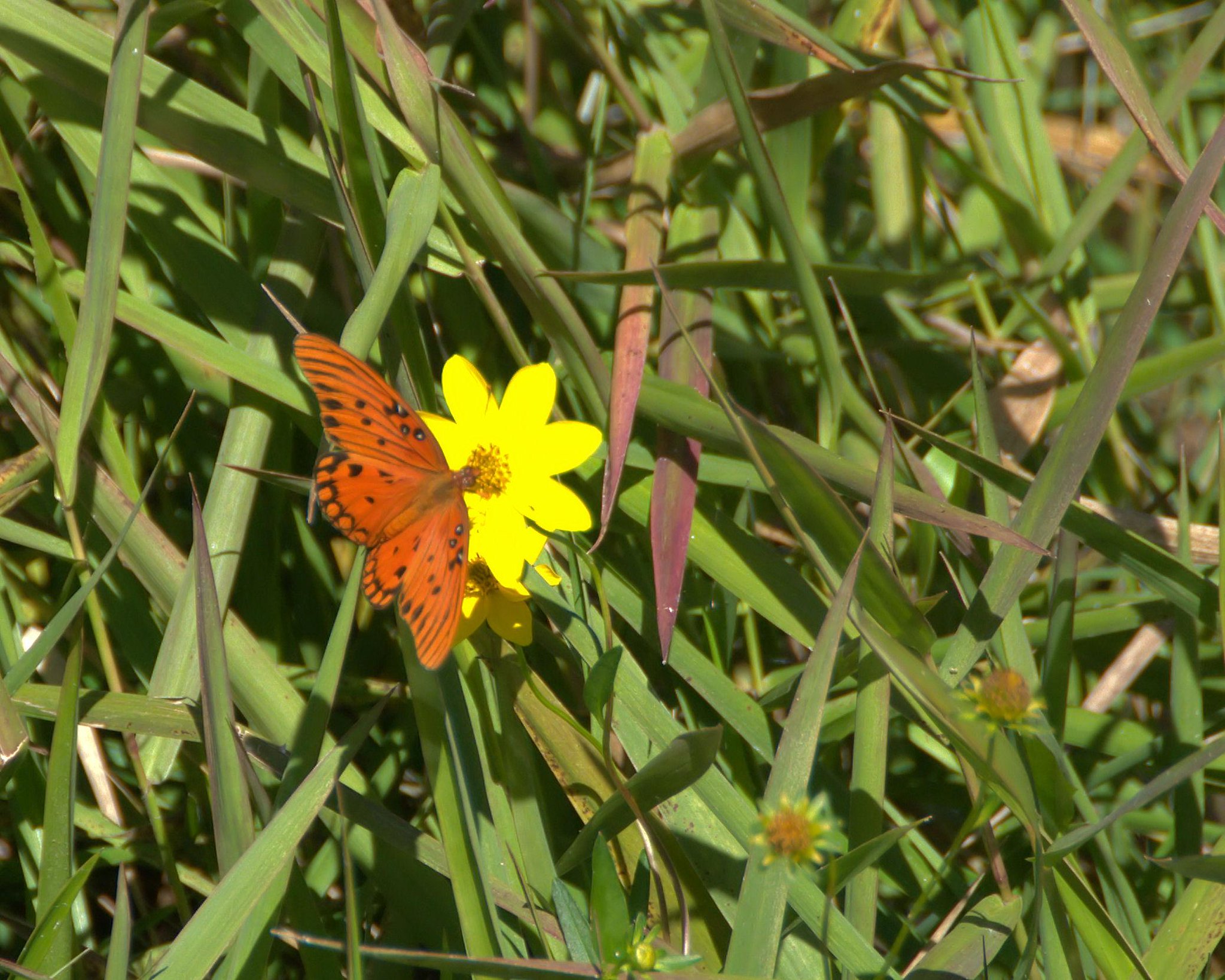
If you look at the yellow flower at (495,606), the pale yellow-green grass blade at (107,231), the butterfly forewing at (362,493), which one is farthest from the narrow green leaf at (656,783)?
the pale yellow-green grass blade at (107,231)

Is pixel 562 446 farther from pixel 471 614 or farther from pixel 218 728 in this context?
pixel 218 728

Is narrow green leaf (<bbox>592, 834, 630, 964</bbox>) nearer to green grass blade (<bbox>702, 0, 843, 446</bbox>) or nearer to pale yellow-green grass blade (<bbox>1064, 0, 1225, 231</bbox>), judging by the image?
green grass blade (<bbox>702, 0, 843, 446</bbox>)

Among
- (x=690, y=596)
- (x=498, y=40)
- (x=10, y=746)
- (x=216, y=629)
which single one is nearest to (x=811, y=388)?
(x=690, y=596)

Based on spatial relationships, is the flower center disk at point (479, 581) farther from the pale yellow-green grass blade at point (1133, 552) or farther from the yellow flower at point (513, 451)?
the pale yellow-green grass blade at point (1133, 552)

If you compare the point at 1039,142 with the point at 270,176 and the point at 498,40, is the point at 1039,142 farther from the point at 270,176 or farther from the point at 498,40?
the point at 270,176

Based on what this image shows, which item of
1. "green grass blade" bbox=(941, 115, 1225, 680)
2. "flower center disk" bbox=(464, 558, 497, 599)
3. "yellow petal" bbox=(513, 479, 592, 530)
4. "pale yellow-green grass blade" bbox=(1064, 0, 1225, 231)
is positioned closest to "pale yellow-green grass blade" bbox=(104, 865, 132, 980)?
"flower center disk" bbox=(464, 558, 497, 599)

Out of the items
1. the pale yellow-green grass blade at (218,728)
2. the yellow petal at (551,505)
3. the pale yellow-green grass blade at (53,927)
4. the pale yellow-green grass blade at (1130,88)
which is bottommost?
the pale yellow-green grass blade at (53,927)
